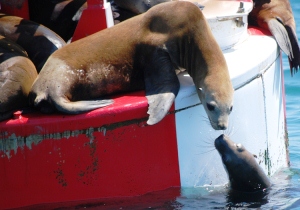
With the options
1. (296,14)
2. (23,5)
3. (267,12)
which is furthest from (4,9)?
(296,14)

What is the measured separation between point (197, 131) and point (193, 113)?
0.44 feet

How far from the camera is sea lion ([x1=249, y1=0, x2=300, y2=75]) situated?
657cm

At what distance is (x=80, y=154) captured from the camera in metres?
4.71

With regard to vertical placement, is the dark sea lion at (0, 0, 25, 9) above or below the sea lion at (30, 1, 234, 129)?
above

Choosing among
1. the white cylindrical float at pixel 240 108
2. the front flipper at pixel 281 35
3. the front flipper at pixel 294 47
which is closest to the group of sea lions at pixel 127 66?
the white cylindrical float at pixel 240 108

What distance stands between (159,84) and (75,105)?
27.2 inches

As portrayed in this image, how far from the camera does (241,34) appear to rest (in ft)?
20.1

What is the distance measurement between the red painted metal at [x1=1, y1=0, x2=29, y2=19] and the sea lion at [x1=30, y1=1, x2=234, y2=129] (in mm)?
945

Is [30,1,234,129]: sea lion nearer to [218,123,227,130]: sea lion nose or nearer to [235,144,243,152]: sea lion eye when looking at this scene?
[218,123,227,130]: sea lion nose

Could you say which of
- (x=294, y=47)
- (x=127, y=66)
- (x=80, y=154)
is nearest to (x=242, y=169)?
(x=127, y=66)

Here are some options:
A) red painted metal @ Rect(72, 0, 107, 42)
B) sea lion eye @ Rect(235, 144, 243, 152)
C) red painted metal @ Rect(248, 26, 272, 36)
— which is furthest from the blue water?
red painted metal @ Rect(72, 0, 107, 42)

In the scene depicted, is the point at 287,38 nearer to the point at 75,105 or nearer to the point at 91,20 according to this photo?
the point at 91,20

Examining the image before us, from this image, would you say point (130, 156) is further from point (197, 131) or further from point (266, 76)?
point (266, 76)

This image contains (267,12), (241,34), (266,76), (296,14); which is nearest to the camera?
(266,76)
